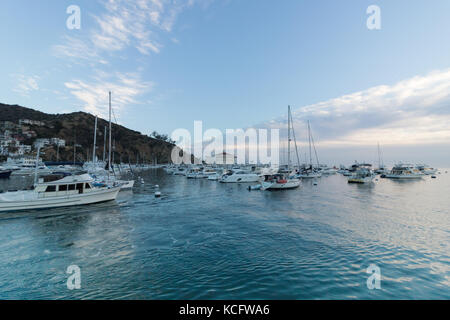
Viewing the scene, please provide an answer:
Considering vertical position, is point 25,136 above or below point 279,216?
above

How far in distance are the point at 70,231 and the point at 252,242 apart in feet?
43.5


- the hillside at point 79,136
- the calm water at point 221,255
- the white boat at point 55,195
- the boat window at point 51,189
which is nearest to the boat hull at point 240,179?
the white boat at point 55,195

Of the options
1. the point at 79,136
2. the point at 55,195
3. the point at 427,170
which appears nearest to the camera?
the point at 55,195

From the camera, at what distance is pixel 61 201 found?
21.8 meters

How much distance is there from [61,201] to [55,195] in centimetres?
86

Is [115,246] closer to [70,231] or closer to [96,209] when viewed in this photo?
[70,231]

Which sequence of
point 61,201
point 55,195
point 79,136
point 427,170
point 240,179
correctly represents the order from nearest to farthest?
point 55,195 → point 61,201 → point 240,179 → point 427,170 → point 79,136

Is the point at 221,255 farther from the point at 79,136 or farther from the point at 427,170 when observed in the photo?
the point at 79,136

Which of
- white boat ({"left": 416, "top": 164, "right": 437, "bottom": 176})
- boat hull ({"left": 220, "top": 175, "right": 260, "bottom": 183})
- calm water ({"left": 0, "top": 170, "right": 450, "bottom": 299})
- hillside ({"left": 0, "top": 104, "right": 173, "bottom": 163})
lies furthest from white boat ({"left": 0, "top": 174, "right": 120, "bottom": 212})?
white boat ({"left": 416, "top": 164, "right": 437, "bottom": 176})

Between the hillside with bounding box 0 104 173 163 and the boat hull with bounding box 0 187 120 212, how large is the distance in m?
100

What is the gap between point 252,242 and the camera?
13164mm

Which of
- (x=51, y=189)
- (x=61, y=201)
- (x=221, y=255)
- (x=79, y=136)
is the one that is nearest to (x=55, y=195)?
(x=51, y=189)
